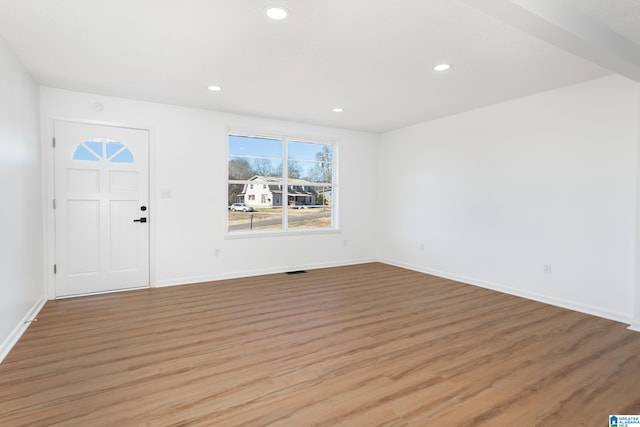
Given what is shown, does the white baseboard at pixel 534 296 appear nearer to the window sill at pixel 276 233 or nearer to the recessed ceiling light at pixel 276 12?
the window sill at pixel 276 233

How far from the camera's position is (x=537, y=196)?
4004 mm

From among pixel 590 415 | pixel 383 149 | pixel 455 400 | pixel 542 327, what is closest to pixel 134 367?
pixel 455 400

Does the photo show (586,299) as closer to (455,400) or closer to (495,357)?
(495,357)

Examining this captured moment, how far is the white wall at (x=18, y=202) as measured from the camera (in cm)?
261

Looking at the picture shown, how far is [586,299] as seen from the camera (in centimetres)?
360

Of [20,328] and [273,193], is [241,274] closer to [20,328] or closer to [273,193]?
[273,193]

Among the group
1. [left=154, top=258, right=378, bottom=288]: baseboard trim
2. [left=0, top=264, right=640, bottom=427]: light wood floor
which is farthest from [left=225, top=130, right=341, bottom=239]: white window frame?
[left=0, top=264, right=640, bottom=427]: light wood floor

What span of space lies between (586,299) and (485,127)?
242 cm

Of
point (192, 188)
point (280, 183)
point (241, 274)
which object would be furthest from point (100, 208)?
point (280, 183)

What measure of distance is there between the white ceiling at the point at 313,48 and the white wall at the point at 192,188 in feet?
0.94

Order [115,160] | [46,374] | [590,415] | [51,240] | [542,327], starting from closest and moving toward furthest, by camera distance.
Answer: [590,415] < [46,374] < [542,327] < [51,240] < [115,160]

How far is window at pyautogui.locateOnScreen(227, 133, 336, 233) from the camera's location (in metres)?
5.26

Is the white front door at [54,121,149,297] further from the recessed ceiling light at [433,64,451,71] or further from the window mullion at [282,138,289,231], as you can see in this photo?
the recessed ceiling light at [433,64,451,71]

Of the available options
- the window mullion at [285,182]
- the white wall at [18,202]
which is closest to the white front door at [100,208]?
the white wall at [18,202]
